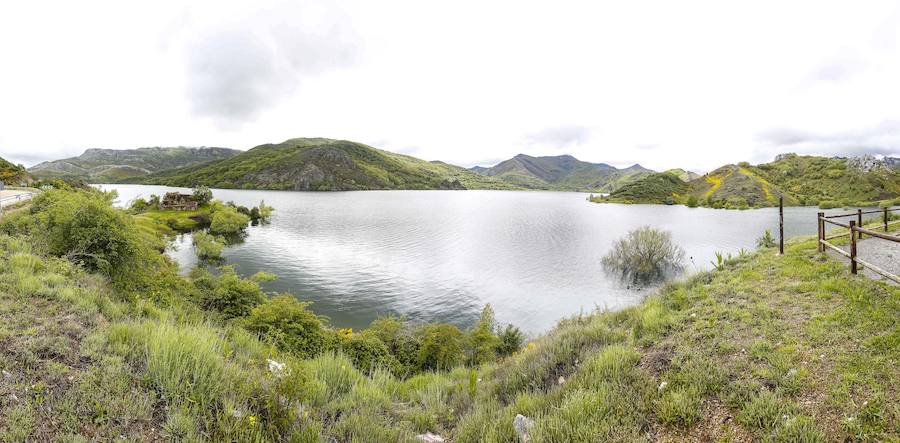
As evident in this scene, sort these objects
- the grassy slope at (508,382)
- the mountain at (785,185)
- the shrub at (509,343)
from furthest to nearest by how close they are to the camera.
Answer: the mountain at (785,185), the shrub at (509,343), the grassy slope at (508,382)

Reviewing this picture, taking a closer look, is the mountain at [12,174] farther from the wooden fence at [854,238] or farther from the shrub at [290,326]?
the wooden fence at [854,238]

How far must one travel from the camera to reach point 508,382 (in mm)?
7355

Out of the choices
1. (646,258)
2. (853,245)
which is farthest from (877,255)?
(646,258)

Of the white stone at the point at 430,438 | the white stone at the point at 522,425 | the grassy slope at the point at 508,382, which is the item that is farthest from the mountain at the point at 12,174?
the white stone at the point at 522,425

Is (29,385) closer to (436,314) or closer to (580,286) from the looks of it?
(436,314)

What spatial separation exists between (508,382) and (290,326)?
32.2ft

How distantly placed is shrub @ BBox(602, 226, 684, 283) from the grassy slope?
27.6 metres

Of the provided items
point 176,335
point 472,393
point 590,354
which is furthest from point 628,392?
point 176,335

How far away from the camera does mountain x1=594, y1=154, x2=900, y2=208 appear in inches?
3893

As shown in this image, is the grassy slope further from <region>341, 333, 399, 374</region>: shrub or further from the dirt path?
<region>341, 333, 399, 374</region>: shrub

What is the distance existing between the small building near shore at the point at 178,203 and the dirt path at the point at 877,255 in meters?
80.8

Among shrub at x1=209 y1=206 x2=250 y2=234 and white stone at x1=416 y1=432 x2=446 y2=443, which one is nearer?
white stone at x1=416 y1=432 x2=446 y2=443

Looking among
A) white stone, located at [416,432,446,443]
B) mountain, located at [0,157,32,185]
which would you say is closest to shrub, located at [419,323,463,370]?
white stone, located at [416,432,446,443]

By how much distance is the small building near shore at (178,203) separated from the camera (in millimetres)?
64250
